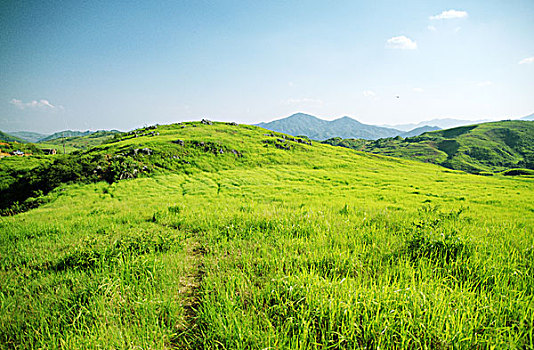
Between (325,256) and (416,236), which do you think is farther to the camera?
(416,236)

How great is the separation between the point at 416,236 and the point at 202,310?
198 inches

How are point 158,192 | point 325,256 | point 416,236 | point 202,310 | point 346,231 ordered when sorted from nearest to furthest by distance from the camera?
1. point 202,310
2. point 325,256
3. point 416,236
4. point 346,231
5. point 158,192

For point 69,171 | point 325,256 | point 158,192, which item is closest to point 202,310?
point 325,256

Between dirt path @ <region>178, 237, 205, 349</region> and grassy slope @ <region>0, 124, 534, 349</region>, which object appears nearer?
grassy slope @ <region>0, 124, 534, 349</region>

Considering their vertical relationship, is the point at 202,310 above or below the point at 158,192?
above

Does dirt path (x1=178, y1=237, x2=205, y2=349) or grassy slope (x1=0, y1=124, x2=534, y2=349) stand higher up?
grassy slope (x1=0, y1=124, x2=534, y2=349)

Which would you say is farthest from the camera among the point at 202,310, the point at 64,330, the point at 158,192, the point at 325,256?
the point at 158,192

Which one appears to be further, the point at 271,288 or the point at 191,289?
the point at 191,289

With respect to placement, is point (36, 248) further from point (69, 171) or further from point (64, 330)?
point (69, 171)

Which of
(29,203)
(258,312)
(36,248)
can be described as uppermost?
(258,312)

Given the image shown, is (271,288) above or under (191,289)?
above

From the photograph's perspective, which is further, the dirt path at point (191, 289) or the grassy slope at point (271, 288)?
the dirt path at point (191, 289)

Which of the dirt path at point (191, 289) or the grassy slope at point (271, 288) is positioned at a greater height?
the grassy slope at point (271, 288)

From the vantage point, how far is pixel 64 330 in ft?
8.97
